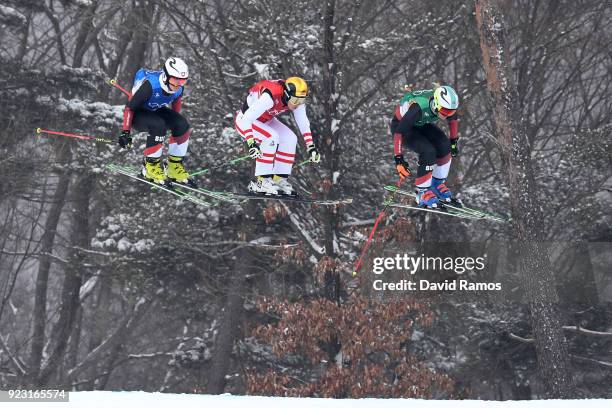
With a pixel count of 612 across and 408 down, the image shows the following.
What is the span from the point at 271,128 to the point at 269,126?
8 cm

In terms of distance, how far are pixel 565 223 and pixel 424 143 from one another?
8.05 m

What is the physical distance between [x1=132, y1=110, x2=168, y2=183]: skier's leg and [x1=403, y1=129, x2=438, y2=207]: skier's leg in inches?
128

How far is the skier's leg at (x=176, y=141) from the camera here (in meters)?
11.7

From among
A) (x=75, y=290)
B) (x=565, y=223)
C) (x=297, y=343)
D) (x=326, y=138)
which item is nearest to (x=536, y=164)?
(x=565, y=223)

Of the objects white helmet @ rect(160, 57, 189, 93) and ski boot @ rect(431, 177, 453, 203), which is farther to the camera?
ski boot @ rect(431, 177, 453, 203)

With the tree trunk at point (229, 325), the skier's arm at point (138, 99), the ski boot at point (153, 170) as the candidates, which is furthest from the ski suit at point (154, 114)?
the tree trunk at point (229, 325)

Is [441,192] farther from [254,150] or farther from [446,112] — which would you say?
[254,150]

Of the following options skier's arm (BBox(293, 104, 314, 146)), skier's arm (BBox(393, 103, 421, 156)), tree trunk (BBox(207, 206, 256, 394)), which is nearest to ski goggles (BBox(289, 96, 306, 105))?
skier's arm (BBox(293, 104, 314, 146))

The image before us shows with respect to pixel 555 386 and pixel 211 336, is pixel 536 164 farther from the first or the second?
pixel 211 336

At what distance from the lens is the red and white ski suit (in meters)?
11.0

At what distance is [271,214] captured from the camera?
17.0m

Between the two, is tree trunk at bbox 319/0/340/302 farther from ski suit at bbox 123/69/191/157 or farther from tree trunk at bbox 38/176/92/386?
tree trunk at bbox 38/176/92/386

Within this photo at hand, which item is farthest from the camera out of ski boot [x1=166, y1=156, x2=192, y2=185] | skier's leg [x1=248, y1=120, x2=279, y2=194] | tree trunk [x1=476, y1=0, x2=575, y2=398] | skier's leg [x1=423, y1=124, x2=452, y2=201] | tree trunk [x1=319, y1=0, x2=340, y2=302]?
tree trunk [x1=319, y1=0, x2=340, y2=302]

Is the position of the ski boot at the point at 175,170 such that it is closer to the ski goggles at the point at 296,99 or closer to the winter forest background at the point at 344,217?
the ski goggles at the point at 296,99
